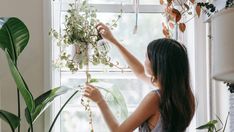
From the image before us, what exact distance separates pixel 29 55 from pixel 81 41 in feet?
1.18

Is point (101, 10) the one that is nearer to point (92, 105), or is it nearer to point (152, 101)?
point (92, 105)

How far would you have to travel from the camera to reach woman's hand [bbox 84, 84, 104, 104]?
1.90 meters

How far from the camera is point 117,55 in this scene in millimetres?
2420

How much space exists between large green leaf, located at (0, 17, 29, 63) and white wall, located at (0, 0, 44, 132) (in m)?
0.39

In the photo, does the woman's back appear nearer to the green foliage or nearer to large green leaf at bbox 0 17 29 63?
the green foliage

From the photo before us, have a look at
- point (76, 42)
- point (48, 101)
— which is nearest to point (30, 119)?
point (48, 101)

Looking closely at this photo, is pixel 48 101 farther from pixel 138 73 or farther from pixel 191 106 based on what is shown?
pixel 191 106

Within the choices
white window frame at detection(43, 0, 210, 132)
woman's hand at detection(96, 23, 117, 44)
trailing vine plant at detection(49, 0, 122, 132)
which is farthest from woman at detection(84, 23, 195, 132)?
white window frame at detection(43, 0, 210, 132)

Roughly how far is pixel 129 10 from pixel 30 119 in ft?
3.40

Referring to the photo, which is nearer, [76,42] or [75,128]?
[76,42]

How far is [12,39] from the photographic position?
1767 millimetres

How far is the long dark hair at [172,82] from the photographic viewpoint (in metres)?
1.75

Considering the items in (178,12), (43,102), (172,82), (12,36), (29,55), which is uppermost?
(178,12)

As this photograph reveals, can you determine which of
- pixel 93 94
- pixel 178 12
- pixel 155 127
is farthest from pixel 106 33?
pixel 155 127
